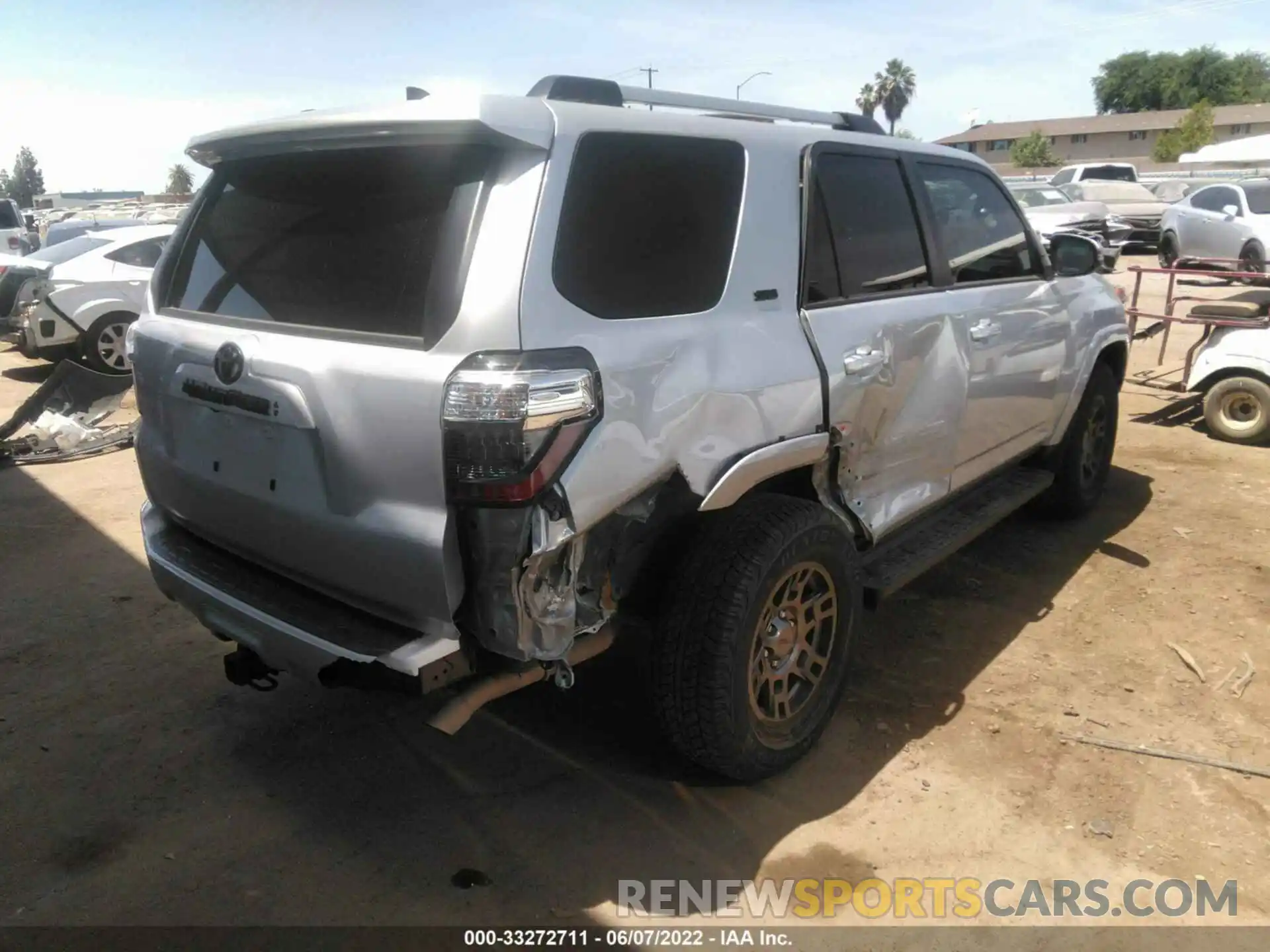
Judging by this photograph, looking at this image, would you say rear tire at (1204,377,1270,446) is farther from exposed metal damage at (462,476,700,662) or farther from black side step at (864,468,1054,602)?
exposed metal damage at (462,476,700,662)

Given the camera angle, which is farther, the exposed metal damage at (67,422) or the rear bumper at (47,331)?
the rear bumper at (47,331)

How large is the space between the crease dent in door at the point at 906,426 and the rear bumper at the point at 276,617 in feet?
5.30

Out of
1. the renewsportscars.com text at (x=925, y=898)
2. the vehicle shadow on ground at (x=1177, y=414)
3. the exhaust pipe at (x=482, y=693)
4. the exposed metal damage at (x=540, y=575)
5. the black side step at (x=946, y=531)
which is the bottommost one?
the vehicle shadow on ground at (x=1177, y=414)

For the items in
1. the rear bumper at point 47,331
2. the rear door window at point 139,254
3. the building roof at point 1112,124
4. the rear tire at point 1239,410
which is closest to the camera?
the rear tire at point 1239,410

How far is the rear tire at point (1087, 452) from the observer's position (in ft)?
17.3

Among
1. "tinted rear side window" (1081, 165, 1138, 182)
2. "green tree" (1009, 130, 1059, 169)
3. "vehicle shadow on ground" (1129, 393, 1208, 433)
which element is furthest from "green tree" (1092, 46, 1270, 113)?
"vehicle shadow on ground" (1129, 393, 1208, 433)

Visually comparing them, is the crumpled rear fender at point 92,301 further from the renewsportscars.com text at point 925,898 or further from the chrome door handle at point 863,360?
the renewsportscars.com text at point 925,898

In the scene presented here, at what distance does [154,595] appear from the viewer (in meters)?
4.61

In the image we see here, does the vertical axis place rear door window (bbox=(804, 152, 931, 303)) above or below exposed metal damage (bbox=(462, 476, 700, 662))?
above

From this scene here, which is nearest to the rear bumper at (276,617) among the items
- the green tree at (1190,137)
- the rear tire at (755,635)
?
the rear tire at (755,635)

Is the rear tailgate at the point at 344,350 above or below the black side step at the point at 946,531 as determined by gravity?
above

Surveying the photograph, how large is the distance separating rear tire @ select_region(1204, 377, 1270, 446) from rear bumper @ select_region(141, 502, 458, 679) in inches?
273

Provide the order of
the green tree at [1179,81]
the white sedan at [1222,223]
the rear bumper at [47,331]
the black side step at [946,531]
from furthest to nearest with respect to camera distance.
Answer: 1. the green tree at [1179,81]
2. the white sedan at [1222,223]
3. the rear bumper at [47,331]
4. the black side step at [946,531]

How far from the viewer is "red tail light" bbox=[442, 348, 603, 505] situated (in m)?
2.19
